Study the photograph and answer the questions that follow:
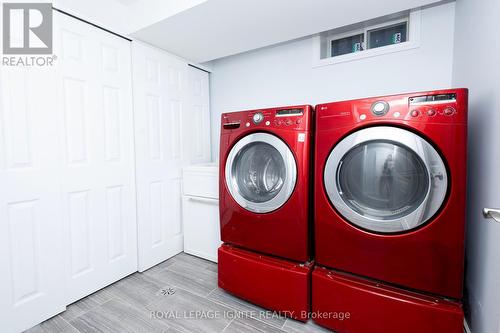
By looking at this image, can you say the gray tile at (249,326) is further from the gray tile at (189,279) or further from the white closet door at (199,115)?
the white closet door at (199,115)

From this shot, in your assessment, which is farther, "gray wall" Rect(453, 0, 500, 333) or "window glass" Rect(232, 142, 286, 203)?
"window glass" Rect(232, 142, 286, 203)

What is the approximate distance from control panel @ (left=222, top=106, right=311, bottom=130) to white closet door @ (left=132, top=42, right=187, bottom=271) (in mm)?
855

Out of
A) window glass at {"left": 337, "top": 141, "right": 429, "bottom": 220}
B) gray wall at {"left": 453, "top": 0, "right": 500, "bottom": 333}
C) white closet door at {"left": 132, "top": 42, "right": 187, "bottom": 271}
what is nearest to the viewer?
gray wall at {"left": 453, "top": 0, "right": 500, "bottom": 333}

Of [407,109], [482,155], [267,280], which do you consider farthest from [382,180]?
[267,280]

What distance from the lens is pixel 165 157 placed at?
219cm

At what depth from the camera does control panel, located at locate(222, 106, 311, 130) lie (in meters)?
1.35

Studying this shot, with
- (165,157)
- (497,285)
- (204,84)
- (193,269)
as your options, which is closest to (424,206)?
(497,285)

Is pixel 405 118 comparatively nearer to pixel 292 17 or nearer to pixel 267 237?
pixel 267 237

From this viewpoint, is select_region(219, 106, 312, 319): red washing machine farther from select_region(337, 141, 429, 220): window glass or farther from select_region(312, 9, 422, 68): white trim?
select_region(312, 9, 422, 68): white trim

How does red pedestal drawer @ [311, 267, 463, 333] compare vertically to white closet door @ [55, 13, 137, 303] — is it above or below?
below

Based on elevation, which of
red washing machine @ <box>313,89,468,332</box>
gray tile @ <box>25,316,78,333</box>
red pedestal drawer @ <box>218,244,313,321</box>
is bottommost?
gray tile @ <box>25,316,78,333</box>

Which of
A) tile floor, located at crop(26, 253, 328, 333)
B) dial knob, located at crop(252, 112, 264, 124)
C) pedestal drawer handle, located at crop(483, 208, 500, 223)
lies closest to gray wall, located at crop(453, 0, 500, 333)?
pedestal drawer handle, located at crop(483, 208, 500, 223)

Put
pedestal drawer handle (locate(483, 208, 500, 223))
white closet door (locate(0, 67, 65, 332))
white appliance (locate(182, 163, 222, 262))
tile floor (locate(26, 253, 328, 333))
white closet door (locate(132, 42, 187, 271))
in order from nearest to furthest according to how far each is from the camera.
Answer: pedestal drawer handle (locate(483, 208, 500, 223)) → white closet door (locate(0, 67, 65, 332)) → tile floor (locate(26, 253, 328, 333)) → white closet door (locate(132, 42, 187, 271)) → white appliance (locate(182, 163, 222, 262))

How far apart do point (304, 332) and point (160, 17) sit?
7.52 ft
